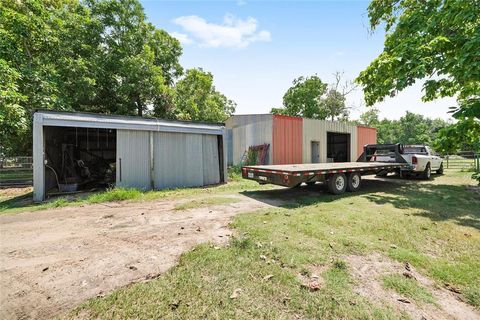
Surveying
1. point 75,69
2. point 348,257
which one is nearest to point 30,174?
point 75,69

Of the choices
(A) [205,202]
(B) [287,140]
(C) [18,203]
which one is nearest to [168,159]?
(A) [205,202]

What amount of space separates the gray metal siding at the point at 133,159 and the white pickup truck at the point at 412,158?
10498 millimetres

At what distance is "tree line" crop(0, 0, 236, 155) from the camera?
1098 centimetres

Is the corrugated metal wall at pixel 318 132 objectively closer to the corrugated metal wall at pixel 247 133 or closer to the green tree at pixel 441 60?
the corrugated metal wall at pixel 247 133

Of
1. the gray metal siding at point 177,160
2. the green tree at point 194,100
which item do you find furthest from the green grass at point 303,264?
the green tree at point 194,100

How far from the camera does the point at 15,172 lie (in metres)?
12.6

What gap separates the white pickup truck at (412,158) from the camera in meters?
11.1

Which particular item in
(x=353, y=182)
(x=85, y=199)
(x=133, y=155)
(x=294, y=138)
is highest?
(x=294, y=138)

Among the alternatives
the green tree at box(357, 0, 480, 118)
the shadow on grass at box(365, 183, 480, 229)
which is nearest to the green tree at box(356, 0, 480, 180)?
the green tree at box(357, 0, 480, 118)

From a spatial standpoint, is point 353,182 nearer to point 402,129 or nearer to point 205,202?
point 205,202

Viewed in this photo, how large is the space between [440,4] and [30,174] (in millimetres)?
20741

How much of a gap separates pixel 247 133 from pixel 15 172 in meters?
14.2

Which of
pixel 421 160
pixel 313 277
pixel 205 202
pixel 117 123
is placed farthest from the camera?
pixel 421 160

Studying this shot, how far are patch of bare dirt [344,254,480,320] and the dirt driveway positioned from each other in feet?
7.55
